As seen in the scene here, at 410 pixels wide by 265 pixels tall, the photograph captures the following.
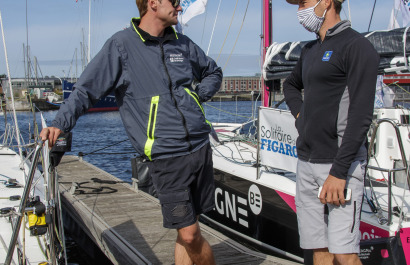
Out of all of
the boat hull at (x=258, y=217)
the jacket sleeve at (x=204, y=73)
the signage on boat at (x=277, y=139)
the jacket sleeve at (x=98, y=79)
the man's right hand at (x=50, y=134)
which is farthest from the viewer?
the boat hull at (x=258, y=217)

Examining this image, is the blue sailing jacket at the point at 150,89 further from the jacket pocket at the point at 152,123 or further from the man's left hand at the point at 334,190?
the man's left hand at the point at 334,190

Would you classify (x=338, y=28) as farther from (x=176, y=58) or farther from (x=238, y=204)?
(x=238, y=204)

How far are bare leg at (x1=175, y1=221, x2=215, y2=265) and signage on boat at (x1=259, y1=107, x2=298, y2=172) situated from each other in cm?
230

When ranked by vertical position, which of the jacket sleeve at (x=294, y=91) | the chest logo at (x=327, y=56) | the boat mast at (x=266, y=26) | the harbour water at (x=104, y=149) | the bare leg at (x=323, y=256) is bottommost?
the harbour water at (x=104, y=149)

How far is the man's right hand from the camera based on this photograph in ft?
8.19

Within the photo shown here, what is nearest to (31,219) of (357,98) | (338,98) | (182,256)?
(182,256)

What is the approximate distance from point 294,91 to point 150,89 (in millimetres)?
1072

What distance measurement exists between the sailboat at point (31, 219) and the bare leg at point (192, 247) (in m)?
0.99

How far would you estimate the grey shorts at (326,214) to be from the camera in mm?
2541

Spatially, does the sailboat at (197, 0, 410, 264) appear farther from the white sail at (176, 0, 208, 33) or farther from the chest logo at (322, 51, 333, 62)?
the white sail at (176, 0, 208, 33)

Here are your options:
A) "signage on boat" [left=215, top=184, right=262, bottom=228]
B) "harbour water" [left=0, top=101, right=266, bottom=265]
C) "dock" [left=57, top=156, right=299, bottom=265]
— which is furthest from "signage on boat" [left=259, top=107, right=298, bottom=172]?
"harbour water" [left=0, top=101, right=266, bottom=265]

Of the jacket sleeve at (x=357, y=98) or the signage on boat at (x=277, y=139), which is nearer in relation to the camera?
the jacket sleeve at (x=357, y=98)

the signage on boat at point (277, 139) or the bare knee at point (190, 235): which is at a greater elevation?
the signage on boat at point (277, 139)

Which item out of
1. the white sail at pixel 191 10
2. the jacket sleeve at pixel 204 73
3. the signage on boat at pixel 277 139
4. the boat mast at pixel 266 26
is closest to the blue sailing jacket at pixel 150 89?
the jacket sleeve at pixel 204 73
